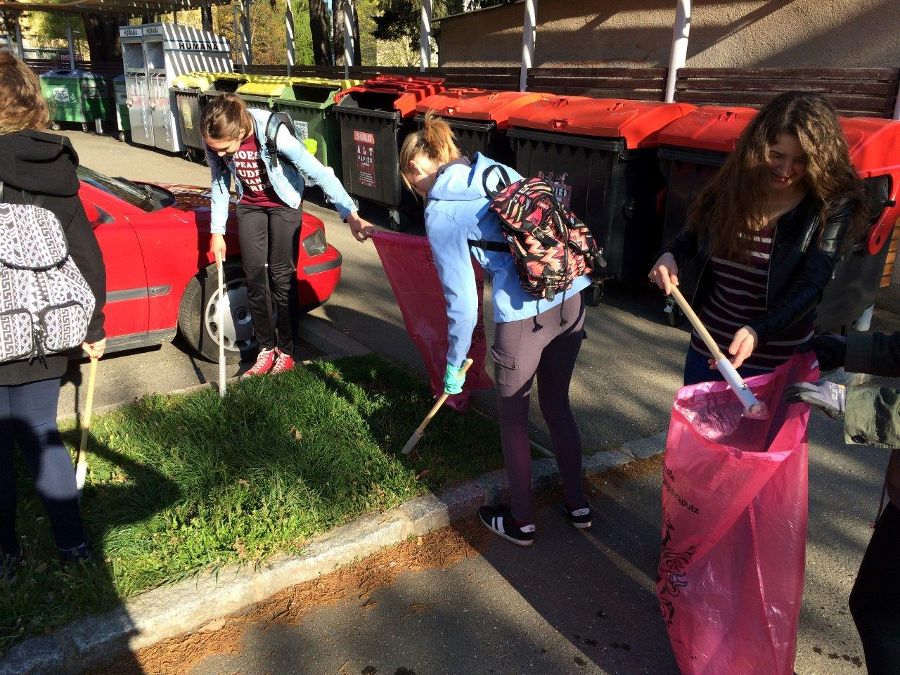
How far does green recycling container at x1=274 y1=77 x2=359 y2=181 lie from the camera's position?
10.8m

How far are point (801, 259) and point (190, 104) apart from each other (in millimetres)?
14462

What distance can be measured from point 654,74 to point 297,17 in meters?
29.4

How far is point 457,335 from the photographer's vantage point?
2863 millimetres

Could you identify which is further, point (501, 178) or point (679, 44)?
point (679, 44)

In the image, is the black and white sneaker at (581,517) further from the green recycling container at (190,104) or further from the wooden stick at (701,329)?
the green recycling container at (190,104)

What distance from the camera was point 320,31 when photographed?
18672mm

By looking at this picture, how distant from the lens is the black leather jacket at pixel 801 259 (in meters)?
2.41

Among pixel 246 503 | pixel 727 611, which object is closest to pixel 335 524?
pixel 246 503

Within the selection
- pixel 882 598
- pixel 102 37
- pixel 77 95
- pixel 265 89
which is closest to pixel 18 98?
pixel 882 598

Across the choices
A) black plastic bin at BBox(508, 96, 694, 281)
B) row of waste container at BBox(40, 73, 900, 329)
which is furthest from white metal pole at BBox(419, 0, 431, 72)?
black plastic bin at BBox(508, 96, 694, 281)

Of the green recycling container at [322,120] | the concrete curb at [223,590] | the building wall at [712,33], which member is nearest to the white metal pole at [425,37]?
the building wall at [712,33]

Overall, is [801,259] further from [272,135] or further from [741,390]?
A: [272,135]

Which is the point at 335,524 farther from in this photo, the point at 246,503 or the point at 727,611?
the point at 727,611

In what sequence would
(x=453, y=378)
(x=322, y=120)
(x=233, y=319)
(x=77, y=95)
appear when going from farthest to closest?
1. (x=77, y=95)
2. (x=322, y=120)
3. (x=233, y=319)
4. (x=453, y=378)
